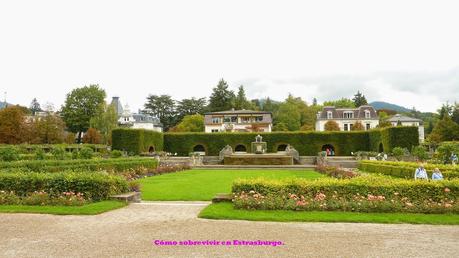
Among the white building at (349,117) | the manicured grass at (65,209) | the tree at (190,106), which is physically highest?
the tree at (190,106)

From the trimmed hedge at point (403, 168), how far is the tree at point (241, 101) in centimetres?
5438

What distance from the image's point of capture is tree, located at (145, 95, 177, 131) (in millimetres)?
89062

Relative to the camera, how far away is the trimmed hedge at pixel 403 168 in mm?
16531

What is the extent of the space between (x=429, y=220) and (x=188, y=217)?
5.57 meters

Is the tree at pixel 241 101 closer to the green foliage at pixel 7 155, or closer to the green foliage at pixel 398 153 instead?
the green foliage at pixel 398 153

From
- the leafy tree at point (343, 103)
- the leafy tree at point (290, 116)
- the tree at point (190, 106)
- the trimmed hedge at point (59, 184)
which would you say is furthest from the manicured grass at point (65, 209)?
the leafy tree at point (343, 103)

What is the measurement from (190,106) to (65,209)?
253 feet

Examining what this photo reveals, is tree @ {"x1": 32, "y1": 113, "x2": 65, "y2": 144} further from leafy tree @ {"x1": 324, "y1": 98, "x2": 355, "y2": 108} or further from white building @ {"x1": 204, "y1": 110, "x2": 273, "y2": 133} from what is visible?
leafy tree @ {"x1": 324, "y1": 98, "x2": 355, "y2": 108}

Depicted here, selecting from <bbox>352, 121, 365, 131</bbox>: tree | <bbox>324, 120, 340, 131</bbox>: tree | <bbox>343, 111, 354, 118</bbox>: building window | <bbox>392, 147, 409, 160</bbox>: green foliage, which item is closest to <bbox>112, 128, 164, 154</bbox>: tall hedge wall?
<bbox>392, 147, 409, 160</bbox>: green foliage

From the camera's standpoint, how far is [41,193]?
36.2 feet

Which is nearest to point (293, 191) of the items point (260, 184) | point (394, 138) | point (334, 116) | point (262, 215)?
point (260, 184)

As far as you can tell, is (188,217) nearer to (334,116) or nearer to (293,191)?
(293,191)

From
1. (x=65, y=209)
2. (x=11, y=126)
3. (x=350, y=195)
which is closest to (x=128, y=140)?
(x=11, y=126)

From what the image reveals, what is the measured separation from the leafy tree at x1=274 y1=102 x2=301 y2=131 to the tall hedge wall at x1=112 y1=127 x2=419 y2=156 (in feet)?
99.6
